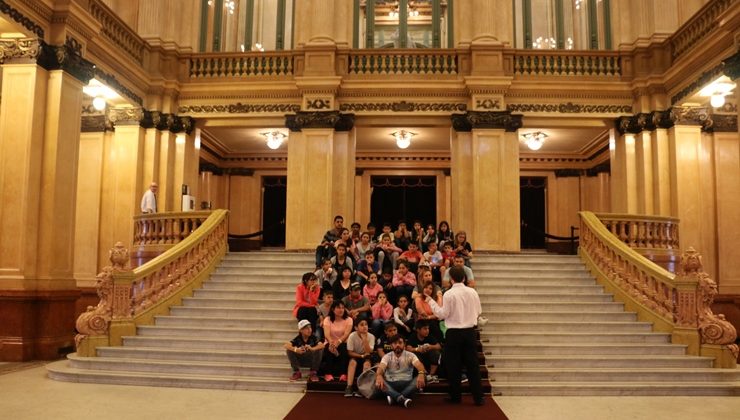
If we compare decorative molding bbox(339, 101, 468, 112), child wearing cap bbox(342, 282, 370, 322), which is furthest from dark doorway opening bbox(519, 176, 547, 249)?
child wearing cap bbox(342, 282, 370, 322)

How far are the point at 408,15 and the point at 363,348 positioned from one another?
36.1ft

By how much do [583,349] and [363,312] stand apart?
314 cm

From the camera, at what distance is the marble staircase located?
7461 mm

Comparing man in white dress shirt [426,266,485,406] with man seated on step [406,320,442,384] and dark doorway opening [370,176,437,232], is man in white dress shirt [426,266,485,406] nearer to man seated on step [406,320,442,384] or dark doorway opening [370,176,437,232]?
man seated on step [406,320,442,384]

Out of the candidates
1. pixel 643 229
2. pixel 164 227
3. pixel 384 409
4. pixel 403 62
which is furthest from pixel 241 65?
pixel 384 409

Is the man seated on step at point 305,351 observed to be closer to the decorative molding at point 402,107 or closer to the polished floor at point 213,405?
the polished floor at point 213,405

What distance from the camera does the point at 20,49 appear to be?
9.77 metres

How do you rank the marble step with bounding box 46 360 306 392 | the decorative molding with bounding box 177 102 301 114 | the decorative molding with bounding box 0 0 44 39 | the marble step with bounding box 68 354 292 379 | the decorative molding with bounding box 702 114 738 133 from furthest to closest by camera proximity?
the decorative molding with bounding box 177 102 301 114 → the decorative molding with bounding box 702 114 738 133 → the decorative molding with bounding box 0 0 44 39 → the marble step with bounding box 68 354 292 379 → the marble step with bounding box 46 360 306 392

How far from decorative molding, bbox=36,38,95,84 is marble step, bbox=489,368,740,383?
8.36 metres

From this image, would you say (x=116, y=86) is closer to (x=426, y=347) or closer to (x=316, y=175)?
(x=316, y=175)

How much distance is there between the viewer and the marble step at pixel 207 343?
855 centimetres

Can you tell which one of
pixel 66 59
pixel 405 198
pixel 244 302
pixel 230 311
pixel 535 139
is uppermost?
pixel 66 59

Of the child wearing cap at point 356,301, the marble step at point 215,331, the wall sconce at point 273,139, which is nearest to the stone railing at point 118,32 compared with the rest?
the wall sconce at point 273,139

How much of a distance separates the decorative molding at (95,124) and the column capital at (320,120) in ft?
13.7
